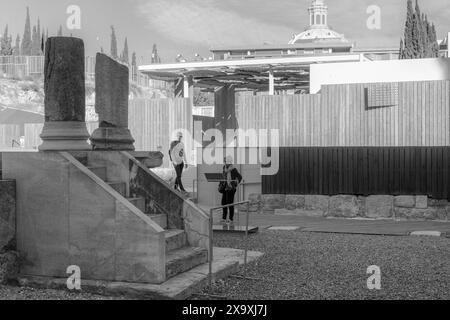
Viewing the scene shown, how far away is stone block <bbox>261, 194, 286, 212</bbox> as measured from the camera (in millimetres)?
17344

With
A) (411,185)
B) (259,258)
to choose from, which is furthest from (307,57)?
(259,258)

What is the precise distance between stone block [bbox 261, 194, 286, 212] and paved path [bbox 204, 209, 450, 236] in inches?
22.3

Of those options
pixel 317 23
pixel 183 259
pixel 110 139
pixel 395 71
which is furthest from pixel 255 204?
pixel 317 23

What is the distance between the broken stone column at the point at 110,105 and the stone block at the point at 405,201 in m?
9.01

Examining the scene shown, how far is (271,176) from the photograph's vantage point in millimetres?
17391

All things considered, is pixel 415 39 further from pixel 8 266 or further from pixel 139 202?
Result: pixel 8 266

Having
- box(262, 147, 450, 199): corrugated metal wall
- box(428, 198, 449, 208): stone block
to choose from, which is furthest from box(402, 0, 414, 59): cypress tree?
box(428, 198, 449, 208): stone block

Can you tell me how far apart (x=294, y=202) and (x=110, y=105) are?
29.1 ft

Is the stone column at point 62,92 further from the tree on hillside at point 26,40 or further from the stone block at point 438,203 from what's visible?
the tree on hillside at point 26,40

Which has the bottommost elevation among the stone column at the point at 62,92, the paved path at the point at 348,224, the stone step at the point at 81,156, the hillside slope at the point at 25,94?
the paved path at the point at 348,224

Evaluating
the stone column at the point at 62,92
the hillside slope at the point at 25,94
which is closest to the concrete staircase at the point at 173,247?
the stone column at the point at 62,92

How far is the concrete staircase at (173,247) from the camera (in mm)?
7770

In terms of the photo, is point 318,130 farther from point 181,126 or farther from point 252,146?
point 181,126

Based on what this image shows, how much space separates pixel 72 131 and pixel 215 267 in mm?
2729
